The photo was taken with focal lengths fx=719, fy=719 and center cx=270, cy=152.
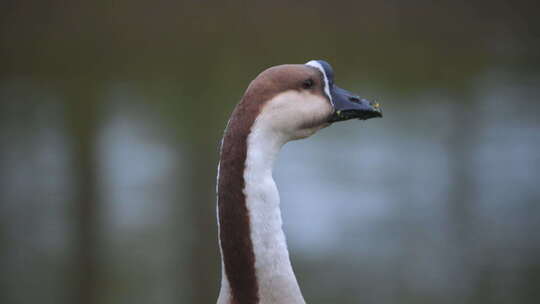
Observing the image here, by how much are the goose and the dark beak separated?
0.20 feet

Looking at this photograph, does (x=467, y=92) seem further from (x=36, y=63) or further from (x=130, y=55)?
(x=36, y=63)

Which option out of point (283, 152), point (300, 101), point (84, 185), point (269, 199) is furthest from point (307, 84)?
point (283, 152)

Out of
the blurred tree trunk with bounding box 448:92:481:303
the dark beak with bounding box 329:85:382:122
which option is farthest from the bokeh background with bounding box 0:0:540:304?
the dark beak with bounding box 329:85:382:122

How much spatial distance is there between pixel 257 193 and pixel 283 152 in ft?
8.90

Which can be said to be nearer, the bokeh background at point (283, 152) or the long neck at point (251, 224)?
the long neck at point (251, 224)

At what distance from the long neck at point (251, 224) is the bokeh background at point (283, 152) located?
1.70m

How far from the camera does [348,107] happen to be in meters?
1.08

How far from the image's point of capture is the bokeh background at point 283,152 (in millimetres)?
2869

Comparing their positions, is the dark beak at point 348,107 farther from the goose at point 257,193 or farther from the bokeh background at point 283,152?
the bokeh background at point 283,152

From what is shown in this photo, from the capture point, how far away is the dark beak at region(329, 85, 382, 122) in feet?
3.54

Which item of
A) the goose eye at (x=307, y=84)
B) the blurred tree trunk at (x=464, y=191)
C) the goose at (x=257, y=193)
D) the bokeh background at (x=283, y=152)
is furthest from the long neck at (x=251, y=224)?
the blurred tree trunk at (x=464, y=191)

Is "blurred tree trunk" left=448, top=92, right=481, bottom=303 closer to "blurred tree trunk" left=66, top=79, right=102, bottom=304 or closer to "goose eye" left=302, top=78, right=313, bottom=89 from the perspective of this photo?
"blurred tree trunk" left=66, top=79, right=102, bottom=304

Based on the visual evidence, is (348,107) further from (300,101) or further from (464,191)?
(464,191)

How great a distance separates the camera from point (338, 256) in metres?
3.00
